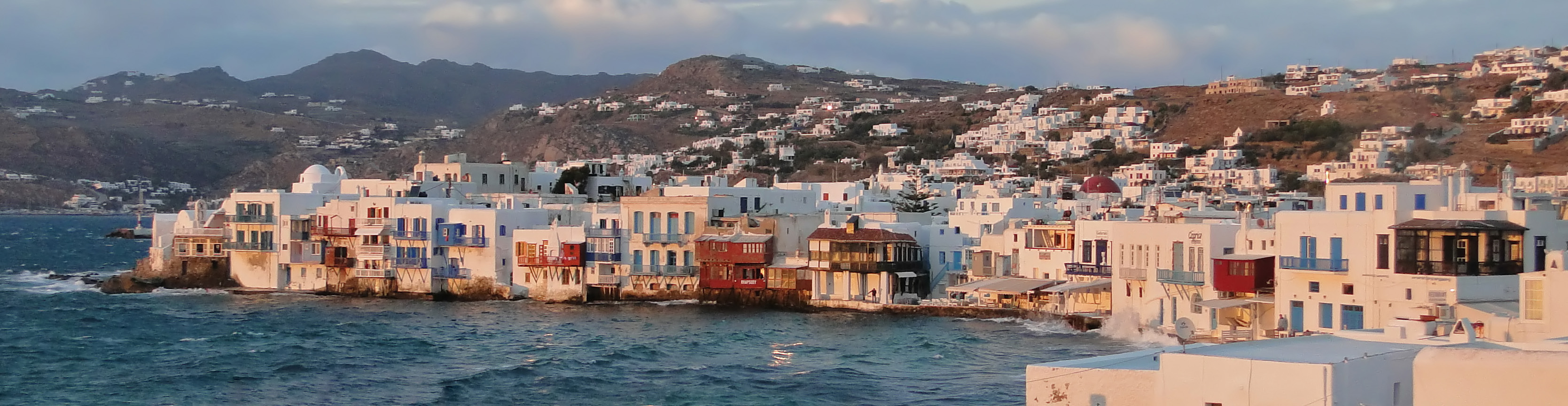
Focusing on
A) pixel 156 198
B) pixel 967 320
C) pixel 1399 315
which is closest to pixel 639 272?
pixel 967 320

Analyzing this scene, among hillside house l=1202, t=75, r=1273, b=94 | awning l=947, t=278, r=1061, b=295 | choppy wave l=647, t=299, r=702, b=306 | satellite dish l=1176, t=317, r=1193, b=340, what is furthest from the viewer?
hillside house l=1202, t=75, r=1273, b=94

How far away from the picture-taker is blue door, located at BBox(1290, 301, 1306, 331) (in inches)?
1316

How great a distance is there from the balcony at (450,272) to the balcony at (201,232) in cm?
965

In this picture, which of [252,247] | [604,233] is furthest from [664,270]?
[252,247]

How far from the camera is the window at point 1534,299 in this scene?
20.6 m

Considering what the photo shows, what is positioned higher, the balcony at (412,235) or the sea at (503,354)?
the balcony at (412,235)

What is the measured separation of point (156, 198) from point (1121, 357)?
621ft

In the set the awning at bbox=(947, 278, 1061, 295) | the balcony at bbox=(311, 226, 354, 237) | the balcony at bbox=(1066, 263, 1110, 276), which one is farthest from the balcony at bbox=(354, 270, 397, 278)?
the balcony at bbox=(1066, 263, 1110, 276)

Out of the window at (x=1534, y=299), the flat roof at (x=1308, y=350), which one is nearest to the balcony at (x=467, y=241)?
the flat roof at (x=1308, y=350)

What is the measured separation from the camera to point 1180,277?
3875 cm

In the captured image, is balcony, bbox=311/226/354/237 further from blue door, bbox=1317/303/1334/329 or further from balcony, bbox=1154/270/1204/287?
blue door, bbox=1317/303/1334/329

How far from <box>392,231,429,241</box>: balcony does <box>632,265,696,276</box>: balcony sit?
23.7 ft

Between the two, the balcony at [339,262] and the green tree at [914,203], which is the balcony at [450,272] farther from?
the green tree at [914,203]

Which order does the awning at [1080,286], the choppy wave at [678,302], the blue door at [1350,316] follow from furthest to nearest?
the choppy wave at [678,302], the awning at [1080,286], the blue door at [1350,316]
